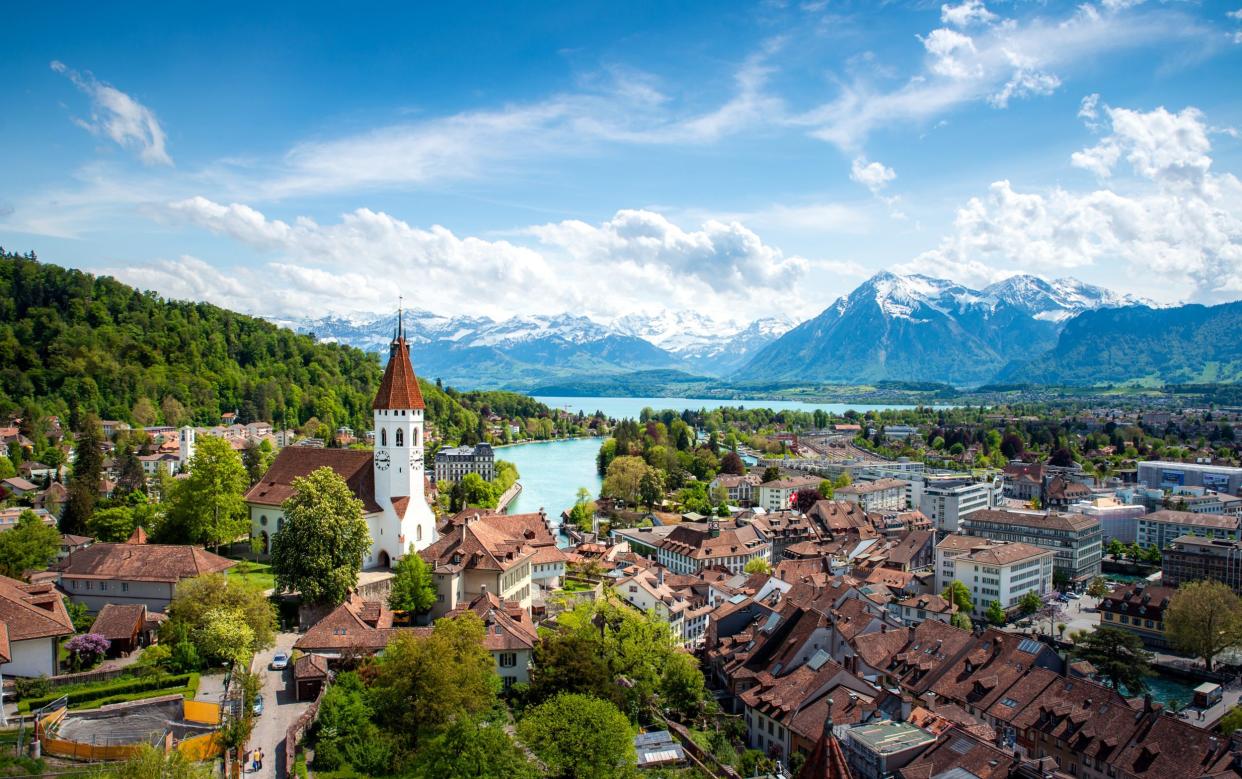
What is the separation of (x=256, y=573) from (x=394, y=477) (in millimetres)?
6012

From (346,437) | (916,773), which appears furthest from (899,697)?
(346,437)

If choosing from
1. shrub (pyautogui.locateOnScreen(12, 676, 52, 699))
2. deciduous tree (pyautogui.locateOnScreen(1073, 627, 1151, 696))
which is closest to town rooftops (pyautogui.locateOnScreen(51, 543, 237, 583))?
shrub (pyautogui.locateOnScreen(12, 676, 52, 699))

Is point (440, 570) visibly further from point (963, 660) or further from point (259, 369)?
point (259, 369)

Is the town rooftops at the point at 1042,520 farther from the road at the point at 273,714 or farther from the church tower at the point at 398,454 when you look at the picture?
the road at the point at 273,714

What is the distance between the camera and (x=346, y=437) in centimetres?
9175

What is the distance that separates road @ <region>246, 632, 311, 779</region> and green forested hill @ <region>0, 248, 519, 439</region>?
5535cm

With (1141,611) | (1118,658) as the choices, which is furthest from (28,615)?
(1141,611)

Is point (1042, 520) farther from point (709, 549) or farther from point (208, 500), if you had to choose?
point (208, 500)

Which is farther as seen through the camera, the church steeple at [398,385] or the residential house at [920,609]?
the residential house at [920,609]

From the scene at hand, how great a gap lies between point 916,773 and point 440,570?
16264mm

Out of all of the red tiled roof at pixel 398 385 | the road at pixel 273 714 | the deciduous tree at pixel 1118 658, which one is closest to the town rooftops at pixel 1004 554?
the deciduous tree at pixel 1118 658

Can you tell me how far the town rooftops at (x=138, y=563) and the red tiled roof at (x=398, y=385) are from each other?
8.32 meters

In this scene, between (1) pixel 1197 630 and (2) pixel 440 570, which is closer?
(2) pixel 440 570

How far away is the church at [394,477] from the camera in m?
32.6
